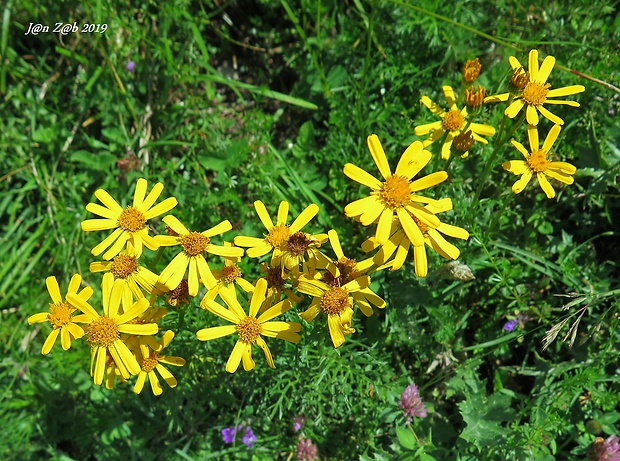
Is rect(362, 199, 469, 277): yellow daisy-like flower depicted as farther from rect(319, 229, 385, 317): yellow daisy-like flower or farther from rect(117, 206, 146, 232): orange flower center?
rect(117, 206, 146, 232): orange flower center

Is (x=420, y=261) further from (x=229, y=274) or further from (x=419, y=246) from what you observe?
(x=229, y=274)

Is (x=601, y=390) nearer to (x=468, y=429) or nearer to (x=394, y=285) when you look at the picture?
(x=468, y=429)

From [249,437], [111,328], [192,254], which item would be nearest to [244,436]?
[249,437]

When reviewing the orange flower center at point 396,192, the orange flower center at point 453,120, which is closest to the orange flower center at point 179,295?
the orange flower center at point 396,192

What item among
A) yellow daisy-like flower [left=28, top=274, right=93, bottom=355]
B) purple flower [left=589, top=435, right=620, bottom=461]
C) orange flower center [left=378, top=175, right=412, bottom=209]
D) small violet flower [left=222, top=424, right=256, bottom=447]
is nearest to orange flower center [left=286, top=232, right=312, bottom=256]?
orange flower center [left=378, top=175, right=412, bottom=209]

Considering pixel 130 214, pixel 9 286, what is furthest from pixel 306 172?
pixel 9 286
